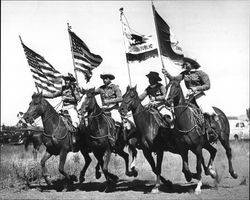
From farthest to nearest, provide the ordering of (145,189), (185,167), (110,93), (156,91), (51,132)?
(110,93), (156,91), (51,132), (145,189), (185,167)

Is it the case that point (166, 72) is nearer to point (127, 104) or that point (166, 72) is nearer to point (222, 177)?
point (127, 104)

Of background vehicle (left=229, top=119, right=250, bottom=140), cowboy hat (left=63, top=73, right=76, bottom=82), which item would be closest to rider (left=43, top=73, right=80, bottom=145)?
cowboy hat (left=63, top=73, right=76, bottom=82)

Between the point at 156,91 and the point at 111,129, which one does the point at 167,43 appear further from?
the point at 111,129

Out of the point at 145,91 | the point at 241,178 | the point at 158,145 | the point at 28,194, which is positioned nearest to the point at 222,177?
the point at 241,178

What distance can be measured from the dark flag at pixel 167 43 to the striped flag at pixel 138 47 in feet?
1.32

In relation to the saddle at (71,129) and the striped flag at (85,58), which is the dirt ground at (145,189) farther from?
the striped flag at (85,58)

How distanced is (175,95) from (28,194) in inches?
233

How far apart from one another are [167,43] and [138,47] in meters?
1.13

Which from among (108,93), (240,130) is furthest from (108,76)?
(240,130)

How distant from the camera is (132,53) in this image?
13156mm

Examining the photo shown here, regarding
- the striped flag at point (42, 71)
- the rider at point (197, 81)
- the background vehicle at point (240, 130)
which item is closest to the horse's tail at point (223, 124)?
the rider at point (197, 81)

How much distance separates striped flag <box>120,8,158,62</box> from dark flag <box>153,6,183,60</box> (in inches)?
15.8

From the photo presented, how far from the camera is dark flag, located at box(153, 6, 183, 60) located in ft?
Result: 40.5

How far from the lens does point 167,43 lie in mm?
12484
